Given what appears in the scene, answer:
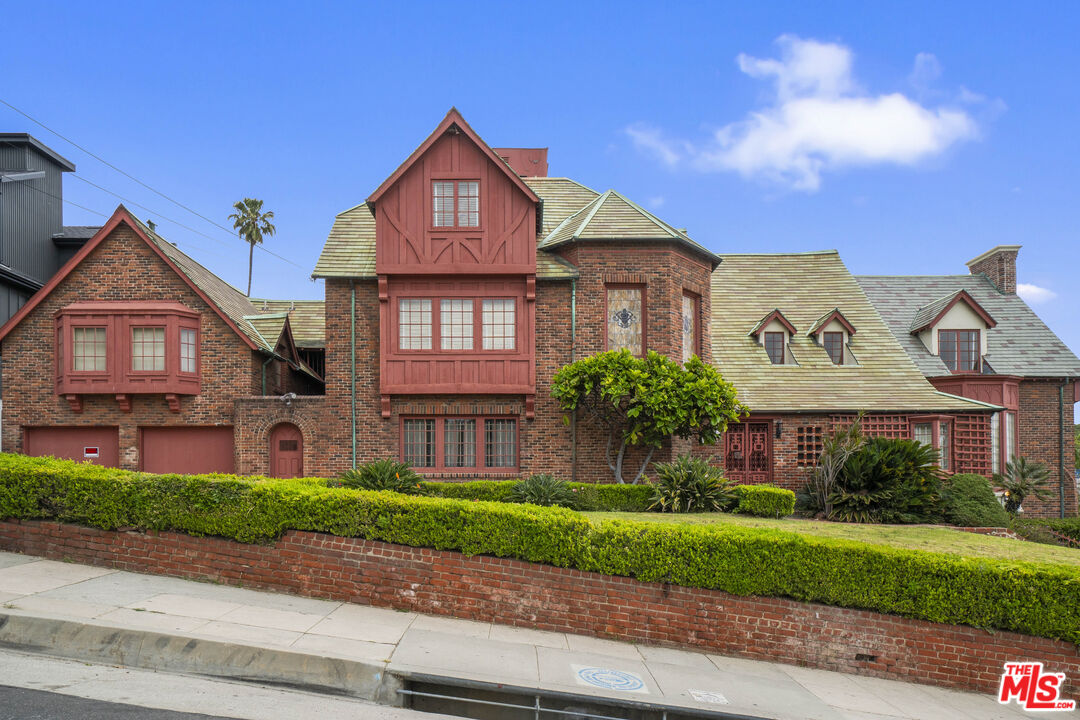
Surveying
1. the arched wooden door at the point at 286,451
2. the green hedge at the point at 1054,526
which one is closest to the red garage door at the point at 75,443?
the arched wooden door at the point at 286,451

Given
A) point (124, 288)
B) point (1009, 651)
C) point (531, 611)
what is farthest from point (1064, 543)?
point (124, 288)

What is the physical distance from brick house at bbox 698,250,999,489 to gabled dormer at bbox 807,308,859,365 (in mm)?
34

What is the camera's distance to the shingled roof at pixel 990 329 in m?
26.1

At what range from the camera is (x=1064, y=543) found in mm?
19266

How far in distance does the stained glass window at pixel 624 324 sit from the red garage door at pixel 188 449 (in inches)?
430

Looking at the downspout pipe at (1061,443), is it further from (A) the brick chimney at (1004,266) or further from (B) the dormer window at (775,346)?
(B) the dormer window at (775,346)

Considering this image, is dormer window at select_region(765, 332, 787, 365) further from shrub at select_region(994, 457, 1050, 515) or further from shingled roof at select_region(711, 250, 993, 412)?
shrub at select_region(994, 457, 1050, 515)

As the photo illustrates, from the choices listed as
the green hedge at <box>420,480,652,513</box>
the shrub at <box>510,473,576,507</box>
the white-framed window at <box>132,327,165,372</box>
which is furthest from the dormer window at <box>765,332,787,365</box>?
the white-framed window at <box>132,327,165,372</box>

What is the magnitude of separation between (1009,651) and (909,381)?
14.2m

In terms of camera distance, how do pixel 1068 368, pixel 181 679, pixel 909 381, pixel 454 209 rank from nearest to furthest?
pixel 181 679 → pixel 454 209 → pixel 909 381 → pixel 1068 368

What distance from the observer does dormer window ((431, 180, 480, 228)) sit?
18891 millimetres

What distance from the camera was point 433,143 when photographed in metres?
18.7

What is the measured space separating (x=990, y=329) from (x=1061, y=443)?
5.01m

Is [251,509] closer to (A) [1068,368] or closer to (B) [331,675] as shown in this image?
(B) [331,675]
